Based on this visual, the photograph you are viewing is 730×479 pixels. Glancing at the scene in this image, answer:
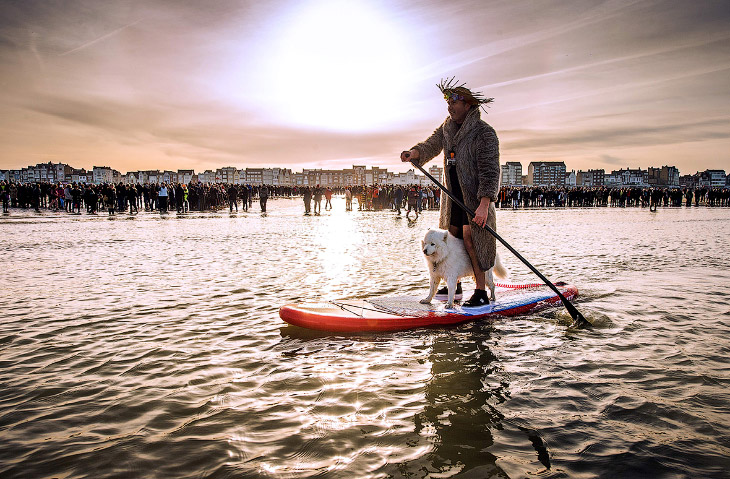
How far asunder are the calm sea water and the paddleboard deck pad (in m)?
0.15

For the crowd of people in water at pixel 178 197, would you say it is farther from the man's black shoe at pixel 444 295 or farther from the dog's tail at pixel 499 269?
the dog's tail at pixel 499 269

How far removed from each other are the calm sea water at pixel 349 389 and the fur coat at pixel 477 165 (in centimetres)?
88

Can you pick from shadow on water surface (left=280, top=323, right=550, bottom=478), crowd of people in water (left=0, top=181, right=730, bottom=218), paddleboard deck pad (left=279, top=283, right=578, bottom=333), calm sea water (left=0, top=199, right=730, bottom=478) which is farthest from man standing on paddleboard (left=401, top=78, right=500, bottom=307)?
crowd of people in water (left=0, top=181, right=730, bottom=218)

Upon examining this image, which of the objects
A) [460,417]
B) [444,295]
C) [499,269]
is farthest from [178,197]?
[460,417]

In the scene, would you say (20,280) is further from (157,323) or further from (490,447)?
(490,447)

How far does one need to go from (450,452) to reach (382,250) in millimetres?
8790

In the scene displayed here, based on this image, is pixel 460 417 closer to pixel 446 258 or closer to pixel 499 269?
pixel 446 258

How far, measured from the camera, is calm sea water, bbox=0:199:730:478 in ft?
7.33

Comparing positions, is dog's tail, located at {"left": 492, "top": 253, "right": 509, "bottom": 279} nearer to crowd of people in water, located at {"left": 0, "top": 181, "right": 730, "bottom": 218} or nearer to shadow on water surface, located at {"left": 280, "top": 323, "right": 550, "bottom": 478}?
shadow on water surface, located at {"left": 280, "top": 323, "right": 550, "bottom": 478}

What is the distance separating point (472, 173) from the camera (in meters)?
4.84

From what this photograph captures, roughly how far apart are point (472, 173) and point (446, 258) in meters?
0.98

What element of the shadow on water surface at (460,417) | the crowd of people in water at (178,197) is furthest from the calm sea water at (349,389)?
the crowd of people in water at (178,197)

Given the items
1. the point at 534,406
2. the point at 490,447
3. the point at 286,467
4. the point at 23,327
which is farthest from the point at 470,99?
the point at 23,327

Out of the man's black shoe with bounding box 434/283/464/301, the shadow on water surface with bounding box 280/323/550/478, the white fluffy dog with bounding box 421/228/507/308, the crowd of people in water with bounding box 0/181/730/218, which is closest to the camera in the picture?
the shadow on water surface with bounding box 280/323/550/478
